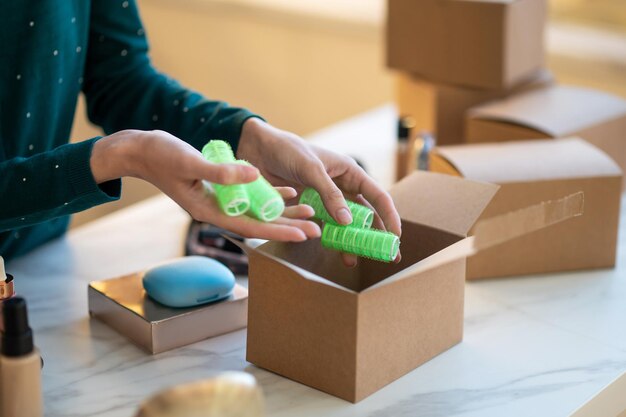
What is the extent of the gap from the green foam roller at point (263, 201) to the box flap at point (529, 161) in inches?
17.2

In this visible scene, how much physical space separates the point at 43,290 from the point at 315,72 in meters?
1.85

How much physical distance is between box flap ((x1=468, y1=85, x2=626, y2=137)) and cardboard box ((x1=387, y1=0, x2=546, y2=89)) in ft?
0.20

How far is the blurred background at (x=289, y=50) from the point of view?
260 cm

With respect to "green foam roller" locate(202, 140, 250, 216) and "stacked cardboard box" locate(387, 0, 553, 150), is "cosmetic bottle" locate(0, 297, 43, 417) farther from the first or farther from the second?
"stacked cardboard box" locate(387, 0, 553, 150)

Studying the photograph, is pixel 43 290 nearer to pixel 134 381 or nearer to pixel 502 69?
pixel 134 381

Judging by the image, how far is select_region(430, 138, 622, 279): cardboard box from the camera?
130cm

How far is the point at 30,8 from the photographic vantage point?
123 centimetres

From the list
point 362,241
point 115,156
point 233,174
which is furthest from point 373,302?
point 115,156

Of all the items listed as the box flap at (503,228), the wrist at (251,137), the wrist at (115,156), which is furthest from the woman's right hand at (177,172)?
the wrist at (251,137)

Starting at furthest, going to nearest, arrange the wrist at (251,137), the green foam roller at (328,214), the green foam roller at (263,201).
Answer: the wrist at (251,137)
the green foam roller at (328,214)
the green foam roller at (263,201)

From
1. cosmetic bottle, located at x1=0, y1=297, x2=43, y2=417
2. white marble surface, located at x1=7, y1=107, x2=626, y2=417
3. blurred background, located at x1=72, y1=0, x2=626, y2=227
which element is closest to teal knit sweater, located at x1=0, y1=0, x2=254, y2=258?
white marble surface, located at x1=7, y1=107, x2=626, y2=417

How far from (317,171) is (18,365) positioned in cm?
42

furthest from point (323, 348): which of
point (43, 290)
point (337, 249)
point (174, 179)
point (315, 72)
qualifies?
point (315, 72)

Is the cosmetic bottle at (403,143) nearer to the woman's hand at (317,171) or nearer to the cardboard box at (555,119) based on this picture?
the cardboard box at (555,119)
